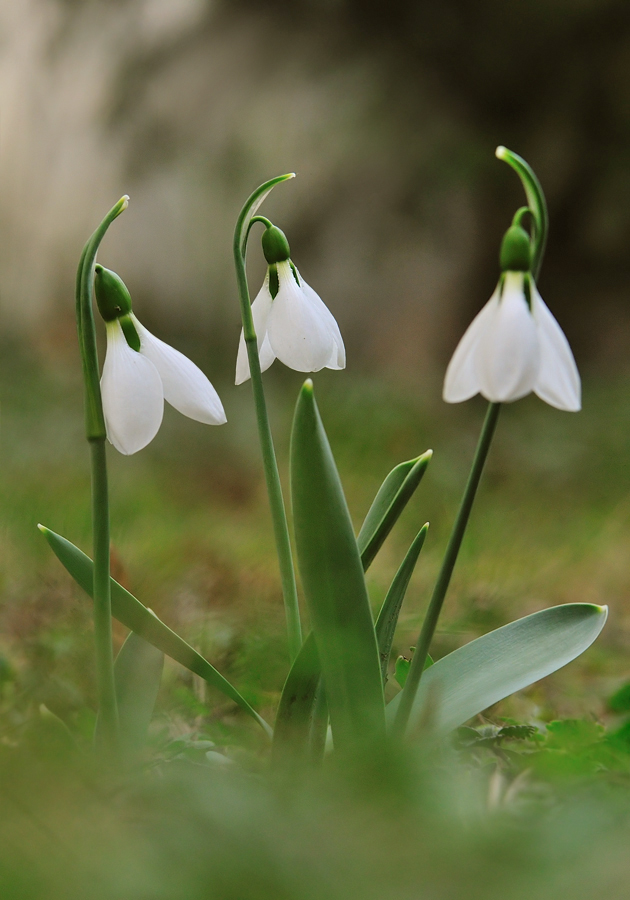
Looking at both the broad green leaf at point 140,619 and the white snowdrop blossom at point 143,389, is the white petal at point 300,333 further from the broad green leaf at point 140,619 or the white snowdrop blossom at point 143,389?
the broad green leaf at point 140,619

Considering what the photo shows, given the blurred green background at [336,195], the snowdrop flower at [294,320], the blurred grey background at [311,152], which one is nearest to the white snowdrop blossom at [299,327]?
the snowdrop flower at [294,320]

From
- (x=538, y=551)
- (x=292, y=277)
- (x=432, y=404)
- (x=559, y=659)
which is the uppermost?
(x=432, y=404)

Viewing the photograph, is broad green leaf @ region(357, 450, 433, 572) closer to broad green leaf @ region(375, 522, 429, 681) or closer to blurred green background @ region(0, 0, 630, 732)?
broad green leaf @ region(375, 522, 429, 681)

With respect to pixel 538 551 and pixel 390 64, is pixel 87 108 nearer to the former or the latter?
pixel 390 64

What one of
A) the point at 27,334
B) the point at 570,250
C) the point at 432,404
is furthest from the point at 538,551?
the point at 27,334

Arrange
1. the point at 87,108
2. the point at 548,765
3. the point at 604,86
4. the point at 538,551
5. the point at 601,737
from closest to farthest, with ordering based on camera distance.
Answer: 1. the point at 548,765
2. the point at 601,737
3. the point at 538,551
4. the point at 604,86
5. the point at 87,108

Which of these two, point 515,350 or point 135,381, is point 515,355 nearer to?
point 515,350
